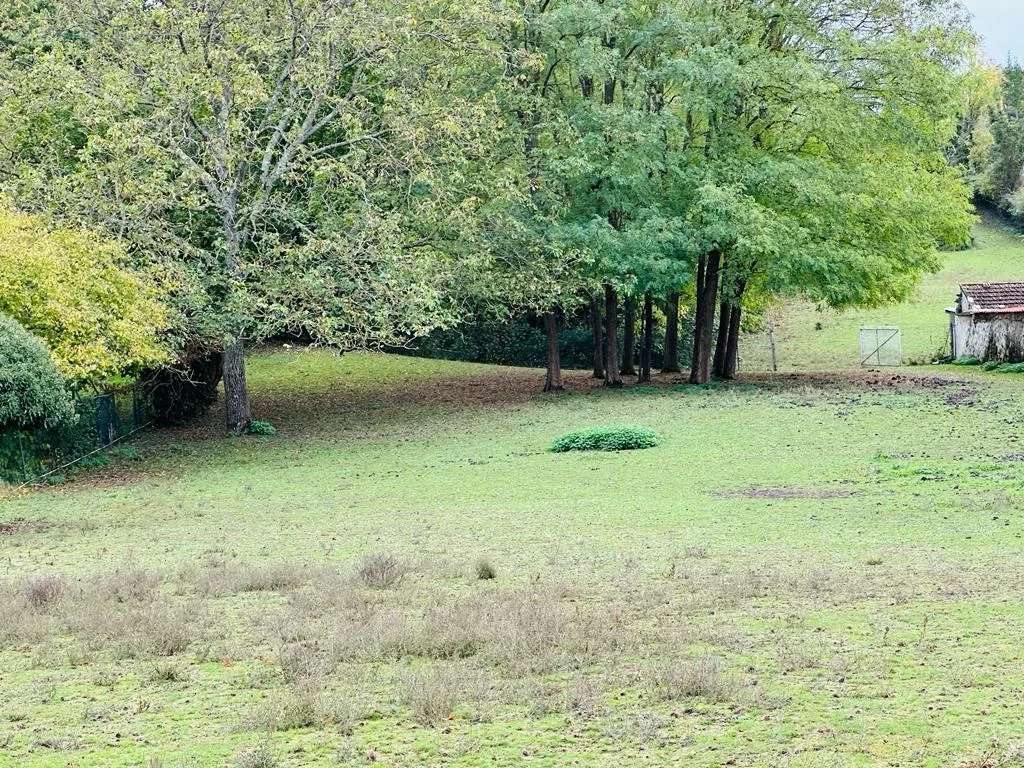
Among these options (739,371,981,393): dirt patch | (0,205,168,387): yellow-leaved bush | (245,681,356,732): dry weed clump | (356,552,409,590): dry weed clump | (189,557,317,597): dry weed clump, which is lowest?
(189,557,317,597): dry weed clump

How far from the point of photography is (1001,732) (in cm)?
688

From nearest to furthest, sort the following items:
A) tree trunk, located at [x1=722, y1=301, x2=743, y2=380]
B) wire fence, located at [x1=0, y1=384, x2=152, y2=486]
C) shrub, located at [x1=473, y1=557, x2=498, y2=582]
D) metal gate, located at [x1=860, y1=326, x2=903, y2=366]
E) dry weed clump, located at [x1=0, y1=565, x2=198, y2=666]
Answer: dry weed clump, located at [x1=0, y1=565, x2=198, y2=666]
shrub, located at [x1=473, y1=557, x2=498, y2=582]
wire fence, located at [x1=0, y1=384, x2=152, y2=486]
tree trunk, located at [x1=722, y1=301, x2=743, y2=380]
metal gate, located at [x1=860, y1=326, x2=903, y2=366]

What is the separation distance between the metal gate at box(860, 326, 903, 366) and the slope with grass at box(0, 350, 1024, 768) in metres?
28.6

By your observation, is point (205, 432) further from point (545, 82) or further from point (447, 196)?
point (545, 82)

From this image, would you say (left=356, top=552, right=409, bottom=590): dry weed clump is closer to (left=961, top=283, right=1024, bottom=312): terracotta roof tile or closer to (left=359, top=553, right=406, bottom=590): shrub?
(left=359, top=553, right=406, bottom=590): shrub

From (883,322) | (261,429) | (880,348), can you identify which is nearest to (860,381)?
(880,348)

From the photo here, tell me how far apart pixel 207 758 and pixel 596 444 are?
2018 cm

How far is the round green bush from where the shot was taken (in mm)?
22406

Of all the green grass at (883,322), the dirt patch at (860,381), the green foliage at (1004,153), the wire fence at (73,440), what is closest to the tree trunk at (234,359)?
the wire fence at (73,440)

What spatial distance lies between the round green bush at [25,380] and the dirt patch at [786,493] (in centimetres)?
1336

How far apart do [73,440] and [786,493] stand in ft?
55.6

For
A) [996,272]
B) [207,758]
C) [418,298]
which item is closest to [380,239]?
[418,298]

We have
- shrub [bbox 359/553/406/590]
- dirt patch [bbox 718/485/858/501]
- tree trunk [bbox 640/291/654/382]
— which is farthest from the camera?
tree trunk [bbox 640/291/654/382]

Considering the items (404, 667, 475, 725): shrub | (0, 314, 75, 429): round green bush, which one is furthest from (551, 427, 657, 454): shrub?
(404, 667, 475, 725): shrub
